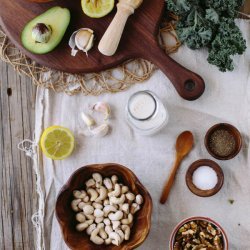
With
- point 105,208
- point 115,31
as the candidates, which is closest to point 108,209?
point 105,208

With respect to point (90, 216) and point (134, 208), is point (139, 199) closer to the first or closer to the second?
point (134, 208)

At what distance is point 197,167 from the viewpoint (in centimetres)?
172

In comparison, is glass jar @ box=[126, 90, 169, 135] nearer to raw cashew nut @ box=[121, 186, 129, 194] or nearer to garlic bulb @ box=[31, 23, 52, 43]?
raw cashew nut @ box=[121, 186, 129, 194]

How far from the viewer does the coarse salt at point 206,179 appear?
5.59 feet

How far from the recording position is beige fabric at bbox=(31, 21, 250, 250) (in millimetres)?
1752

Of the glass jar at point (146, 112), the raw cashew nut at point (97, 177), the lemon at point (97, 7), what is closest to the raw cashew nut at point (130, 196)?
the raw cashew nut at point (97, 177)

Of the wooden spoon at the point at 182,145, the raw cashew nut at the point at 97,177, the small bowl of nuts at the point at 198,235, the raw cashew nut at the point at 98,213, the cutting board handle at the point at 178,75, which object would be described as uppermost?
the cutting board handle at the point at 178,75

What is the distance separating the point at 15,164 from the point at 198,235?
0.68 meters

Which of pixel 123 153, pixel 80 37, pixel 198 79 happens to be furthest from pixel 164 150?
pixel 80 37

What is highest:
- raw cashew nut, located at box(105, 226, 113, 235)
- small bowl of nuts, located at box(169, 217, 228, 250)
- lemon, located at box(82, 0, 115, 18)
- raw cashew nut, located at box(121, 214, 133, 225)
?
lemon, located at box(82, 0, 115, 18)

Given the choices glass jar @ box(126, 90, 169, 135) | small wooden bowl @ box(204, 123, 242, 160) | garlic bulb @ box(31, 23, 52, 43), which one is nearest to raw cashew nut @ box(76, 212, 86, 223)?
glass jar @ box(126, 90, 169, 135)

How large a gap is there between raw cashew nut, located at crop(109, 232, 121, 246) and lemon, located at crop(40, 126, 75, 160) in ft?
1.02

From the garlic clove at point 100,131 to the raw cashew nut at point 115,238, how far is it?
1.10 ft

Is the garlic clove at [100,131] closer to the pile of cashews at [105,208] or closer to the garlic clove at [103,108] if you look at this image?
the garlic clove at [103,108]
